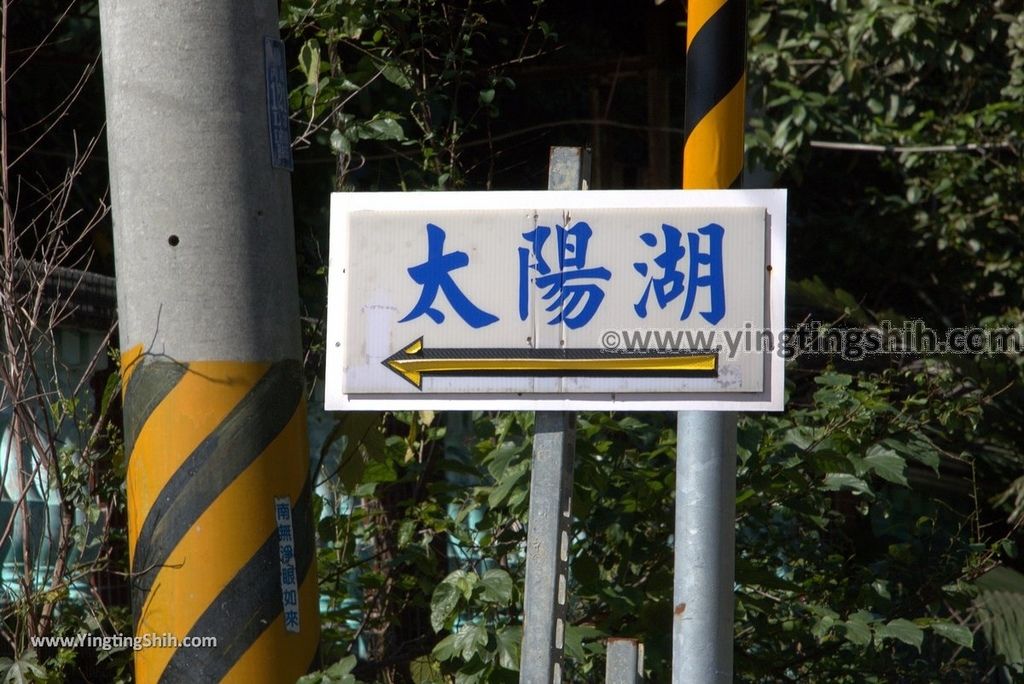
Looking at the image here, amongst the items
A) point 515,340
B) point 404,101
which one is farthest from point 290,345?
point 404,101

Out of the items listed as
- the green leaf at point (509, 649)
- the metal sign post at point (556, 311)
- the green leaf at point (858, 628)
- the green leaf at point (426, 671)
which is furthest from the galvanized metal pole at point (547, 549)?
the green leaf at point (858, 628)

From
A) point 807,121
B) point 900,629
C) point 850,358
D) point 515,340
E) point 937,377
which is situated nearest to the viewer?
point 515,340

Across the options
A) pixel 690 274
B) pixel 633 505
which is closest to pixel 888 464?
pixel 633 505

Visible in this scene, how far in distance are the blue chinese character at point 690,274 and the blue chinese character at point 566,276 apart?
0.26ft

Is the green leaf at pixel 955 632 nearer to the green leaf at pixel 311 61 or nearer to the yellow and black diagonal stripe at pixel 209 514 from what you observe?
the yellow and black diagonal stripe at pixel 209 514

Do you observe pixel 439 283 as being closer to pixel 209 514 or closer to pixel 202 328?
pixel 202 328

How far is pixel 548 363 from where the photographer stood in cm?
194

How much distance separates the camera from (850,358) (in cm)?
440

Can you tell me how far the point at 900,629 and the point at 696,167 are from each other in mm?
1558

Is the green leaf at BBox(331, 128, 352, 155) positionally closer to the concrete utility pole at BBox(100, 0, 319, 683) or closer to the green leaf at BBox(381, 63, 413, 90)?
the green leaf at BBox(381, 63, 413, 90)

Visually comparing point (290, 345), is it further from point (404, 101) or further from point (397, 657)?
point (404, 101)

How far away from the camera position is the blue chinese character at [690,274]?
6.42ft

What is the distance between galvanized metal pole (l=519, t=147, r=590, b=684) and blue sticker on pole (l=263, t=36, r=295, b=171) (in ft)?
2.46

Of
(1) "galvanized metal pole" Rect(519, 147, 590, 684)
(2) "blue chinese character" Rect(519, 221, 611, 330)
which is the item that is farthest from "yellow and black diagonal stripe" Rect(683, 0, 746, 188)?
(1) "galvanized metal pole" Rect(519, 147, 590, 684)
